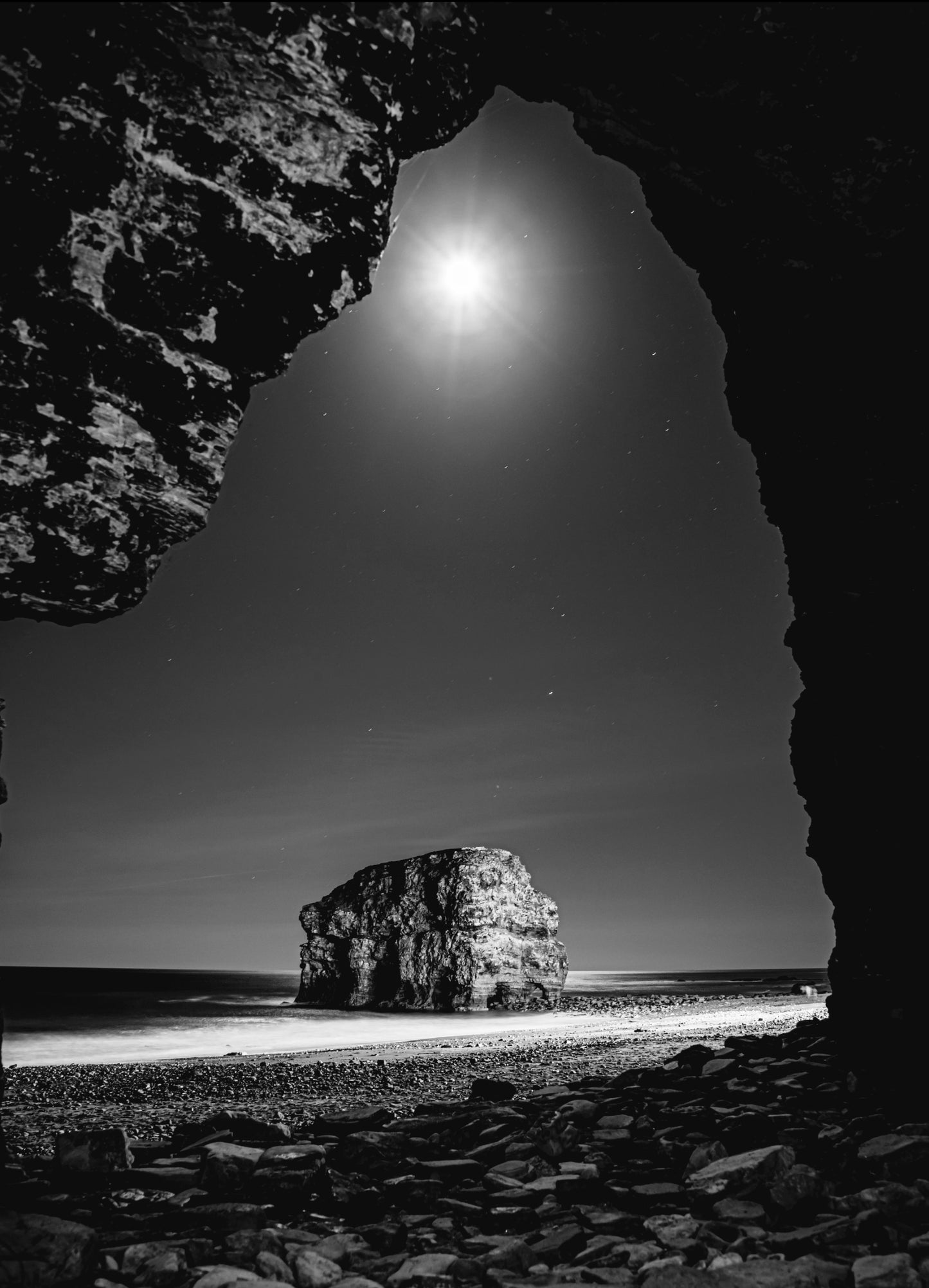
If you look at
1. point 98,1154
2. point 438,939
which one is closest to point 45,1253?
point 98,1154

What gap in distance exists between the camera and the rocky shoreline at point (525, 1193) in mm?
3033

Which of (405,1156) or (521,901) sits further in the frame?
(521,901)

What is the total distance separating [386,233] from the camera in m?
5.45

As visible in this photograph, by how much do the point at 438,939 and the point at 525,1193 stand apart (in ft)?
136

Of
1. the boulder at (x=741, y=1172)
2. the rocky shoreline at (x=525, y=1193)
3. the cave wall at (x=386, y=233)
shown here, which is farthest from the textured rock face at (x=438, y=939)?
the boulder at (x=741, y=1172)

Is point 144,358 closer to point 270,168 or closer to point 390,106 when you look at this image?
point 270,168

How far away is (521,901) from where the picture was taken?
43594 millimetres

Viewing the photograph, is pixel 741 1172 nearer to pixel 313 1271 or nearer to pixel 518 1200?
pixel 518 1200

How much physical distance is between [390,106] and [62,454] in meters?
3.47

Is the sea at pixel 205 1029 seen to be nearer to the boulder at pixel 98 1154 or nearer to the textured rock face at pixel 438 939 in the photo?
the textured rock face at pixel 438 939

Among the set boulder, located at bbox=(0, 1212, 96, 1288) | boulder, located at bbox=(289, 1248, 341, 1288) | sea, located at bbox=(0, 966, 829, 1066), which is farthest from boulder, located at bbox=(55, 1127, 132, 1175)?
sea, located at bbox=(0, 966, 829, 1066)

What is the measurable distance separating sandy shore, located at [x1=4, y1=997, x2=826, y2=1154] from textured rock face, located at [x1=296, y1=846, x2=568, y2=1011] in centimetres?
1944

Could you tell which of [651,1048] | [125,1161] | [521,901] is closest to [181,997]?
[521,901]

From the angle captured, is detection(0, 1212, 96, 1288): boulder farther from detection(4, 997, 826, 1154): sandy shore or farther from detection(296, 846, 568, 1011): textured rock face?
detection(296, 846, 568, 1011): textured rock face
